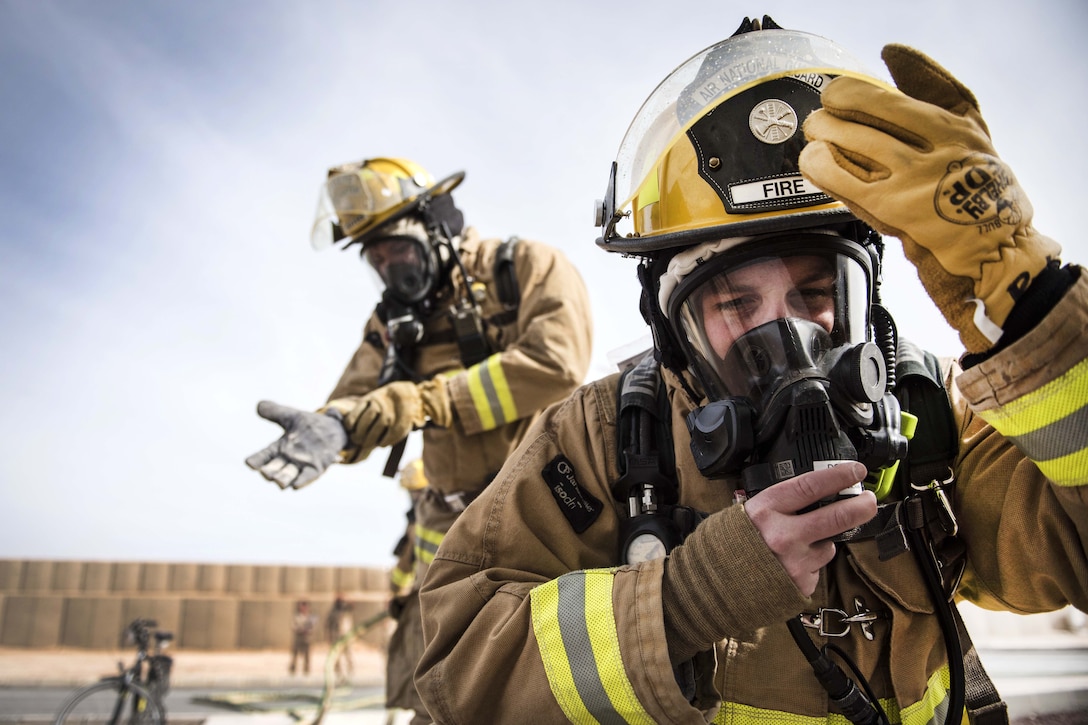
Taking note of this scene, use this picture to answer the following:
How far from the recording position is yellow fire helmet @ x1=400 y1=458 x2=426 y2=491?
5.70 meters

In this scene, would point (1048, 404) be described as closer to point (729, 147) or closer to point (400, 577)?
point (729, 147)

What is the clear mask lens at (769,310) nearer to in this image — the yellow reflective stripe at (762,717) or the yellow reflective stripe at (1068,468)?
the yellow reflective stripe at (1068,468)

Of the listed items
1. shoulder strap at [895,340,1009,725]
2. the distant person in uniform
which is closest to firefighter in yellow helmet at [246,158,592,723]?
shoulder strap at [895,340,1009,725]

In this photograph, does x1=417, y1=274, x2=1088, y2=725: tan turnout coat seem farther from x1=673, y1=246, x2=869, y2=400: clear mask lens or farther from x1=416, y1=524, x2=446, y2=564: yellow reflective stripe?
x1=416, y1=524, x2=446, y2=564: yellow reflective stripe

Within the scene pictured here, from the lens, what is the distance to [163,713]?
7.36 metres

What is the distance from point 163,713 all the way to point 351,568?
7.61 m

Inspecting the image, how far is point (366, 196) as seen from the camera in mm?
3986

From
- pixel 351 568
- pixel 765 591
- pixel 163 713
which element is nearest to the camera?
pixel 765 591

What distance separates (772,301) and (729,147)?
375 millimetres

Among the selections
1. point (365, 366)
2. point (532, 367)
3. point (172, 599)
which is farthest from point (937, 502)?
point (172, 599)

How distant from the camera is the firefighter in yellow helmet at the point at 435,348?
10.7 ft

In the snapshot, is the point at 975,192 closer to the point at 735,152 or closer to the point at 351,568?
the point at 735,152

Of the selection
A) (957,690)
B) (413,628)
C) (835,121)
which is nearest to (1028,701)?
(413,628)

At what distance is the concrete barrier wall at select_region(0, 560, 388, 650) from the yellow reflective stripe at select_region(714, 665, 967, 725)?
45.1ft
